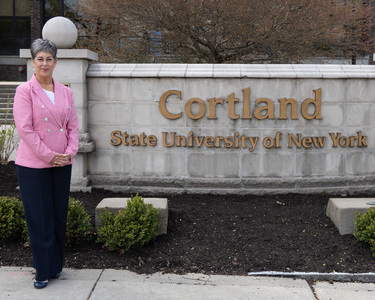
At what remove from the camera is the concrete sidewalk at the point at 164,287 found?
12.5ft

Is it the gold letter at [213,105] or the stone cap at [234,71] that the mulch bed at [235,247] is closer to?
the gold letter at [213,105]

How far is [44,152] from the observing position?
3.70m

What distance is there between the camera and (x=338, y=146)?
6.62 m

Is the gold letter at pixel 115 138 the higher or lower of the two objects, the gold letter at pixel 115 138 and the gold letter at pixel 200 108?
the lower

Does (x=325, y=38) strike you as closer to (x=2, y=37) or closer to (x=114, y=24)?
(x=114, y=24)

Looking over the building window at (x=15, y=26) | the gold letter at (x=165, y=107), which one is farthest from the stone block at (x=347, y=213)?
the building window at (x=15, y=26)

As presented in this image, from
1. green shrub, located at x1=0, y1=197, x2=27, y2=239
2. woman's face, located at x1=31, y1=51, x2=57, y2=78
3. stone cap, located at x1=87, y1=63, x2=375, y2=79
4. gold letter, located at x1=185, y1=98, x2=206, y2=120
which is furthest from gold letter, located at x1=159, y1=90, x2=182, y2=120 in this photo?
woman's face, located at x1=31, y1=51, x2=57, y2=78

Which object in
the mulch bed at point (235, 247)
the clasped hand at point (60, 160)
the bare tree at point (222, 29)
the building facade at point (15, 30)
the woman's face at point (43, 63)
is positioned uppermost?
the building facade at point (15, 30)

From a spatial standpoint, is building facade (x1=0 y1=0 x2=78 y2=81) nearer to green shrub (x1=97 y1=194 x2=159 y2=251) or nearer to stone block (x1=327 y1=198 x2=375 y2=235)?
green shrub (x1=97 y1=194 x2=159 y2=251)

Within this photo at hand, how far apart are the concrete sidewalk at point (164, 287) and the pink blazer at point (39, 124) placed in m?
1.01

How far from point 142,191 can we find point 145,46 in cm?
518

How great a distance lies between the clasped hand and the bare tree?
6771 millimetres

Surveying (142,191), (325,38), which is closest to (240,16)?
(325,38)

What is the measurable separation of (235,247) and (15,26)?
85.4 feet
